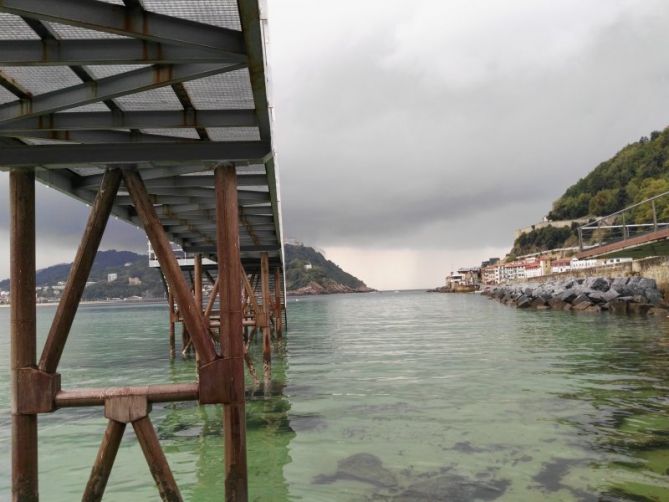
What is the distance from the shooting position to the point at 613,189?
138 m

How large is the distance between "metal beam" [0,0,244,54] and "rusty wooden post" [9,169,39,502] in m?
2.78

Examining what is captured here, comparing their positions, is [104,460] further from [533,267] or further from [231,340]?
[533,267]

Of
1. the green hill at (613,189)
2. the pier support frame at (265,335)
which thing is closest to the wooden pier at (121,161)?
the pier support frame at (265,335)

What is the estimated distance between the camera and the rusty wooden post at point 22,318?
18.2ft

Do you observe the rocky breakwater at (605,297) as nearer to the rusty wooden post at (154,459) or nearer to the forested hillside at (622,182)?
the rusty wooden post at (154,459)

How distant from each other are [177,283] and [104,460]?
204 centimetres

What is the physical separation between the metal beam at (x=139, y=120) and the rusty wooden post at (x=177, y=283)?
2.69ft

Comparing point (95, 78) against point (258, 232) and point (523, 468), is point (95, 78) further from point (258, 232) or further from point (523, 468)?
point (258, 232)

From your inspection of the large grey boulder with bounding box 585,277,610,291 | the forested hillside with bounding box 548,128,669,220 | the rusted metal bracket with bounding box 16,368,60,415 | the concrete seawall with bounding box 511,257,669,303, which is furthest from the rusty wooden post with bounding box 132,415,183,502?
the forested hillside with bounding box 548,128,669,220

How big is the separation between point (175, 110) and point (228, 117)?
60 centimetres

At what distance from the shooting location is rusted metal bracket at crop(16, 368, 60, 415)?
5547 millimetres

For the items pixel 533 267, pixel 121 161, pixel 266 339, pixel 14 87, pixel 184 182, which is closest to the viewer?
pixel 14 87

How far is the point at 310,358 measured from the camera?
74.8 ft

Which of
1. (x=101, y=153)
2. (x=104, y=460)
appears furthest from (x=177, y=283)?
(x=104, y=460)
